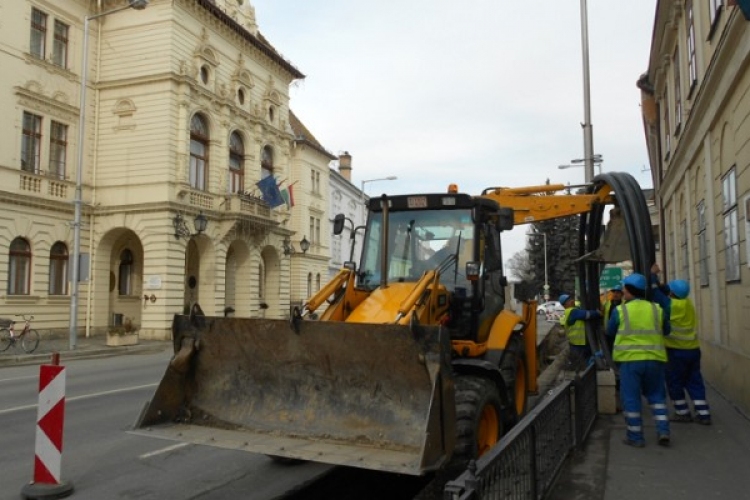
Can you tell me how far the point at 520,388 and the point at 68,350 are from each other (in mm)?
17050

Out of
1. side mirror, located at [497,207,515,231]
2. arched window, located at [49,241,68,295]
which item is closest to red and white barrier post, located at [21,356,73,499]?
side mirror, located at [497,207,515,231]

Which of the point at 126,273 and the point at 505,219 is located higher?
the point at 126,273

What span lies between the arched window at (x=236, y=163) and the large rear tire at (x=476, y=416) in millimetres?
28073

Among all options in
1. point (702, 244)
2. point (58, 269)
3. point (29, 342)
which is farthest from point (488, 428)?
point (58, 269)

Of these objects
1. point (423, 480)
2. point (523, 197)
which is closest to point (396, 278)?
point (423, 480)

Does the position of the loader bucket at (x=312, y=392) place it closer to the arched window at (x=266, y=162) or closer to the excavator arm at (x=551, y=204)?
the excavator arm at (x=551, y=204)

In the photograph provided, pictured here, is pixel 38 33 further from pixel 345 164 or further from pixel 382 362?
pixel 345 164

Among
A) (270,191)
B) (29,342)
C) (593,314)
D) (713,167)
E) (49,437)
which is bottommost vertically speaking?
(29,342)

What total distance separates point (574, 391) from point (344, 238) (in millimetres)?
47575

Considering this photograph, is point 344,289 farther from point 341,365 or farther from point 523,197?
point 523,197

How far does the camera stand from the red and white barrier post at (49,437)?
5648mm

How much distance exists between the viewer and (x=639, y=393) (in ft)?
22.2

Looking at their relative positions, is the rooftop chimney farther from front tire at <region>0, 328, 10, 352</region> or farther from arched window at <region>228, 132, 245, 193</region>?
front tire at <region>0, 328, 10, 352</region>

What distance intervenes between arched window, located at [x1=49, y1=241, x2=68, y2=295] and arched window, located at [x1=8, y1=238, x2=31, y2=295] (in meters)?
1.07
